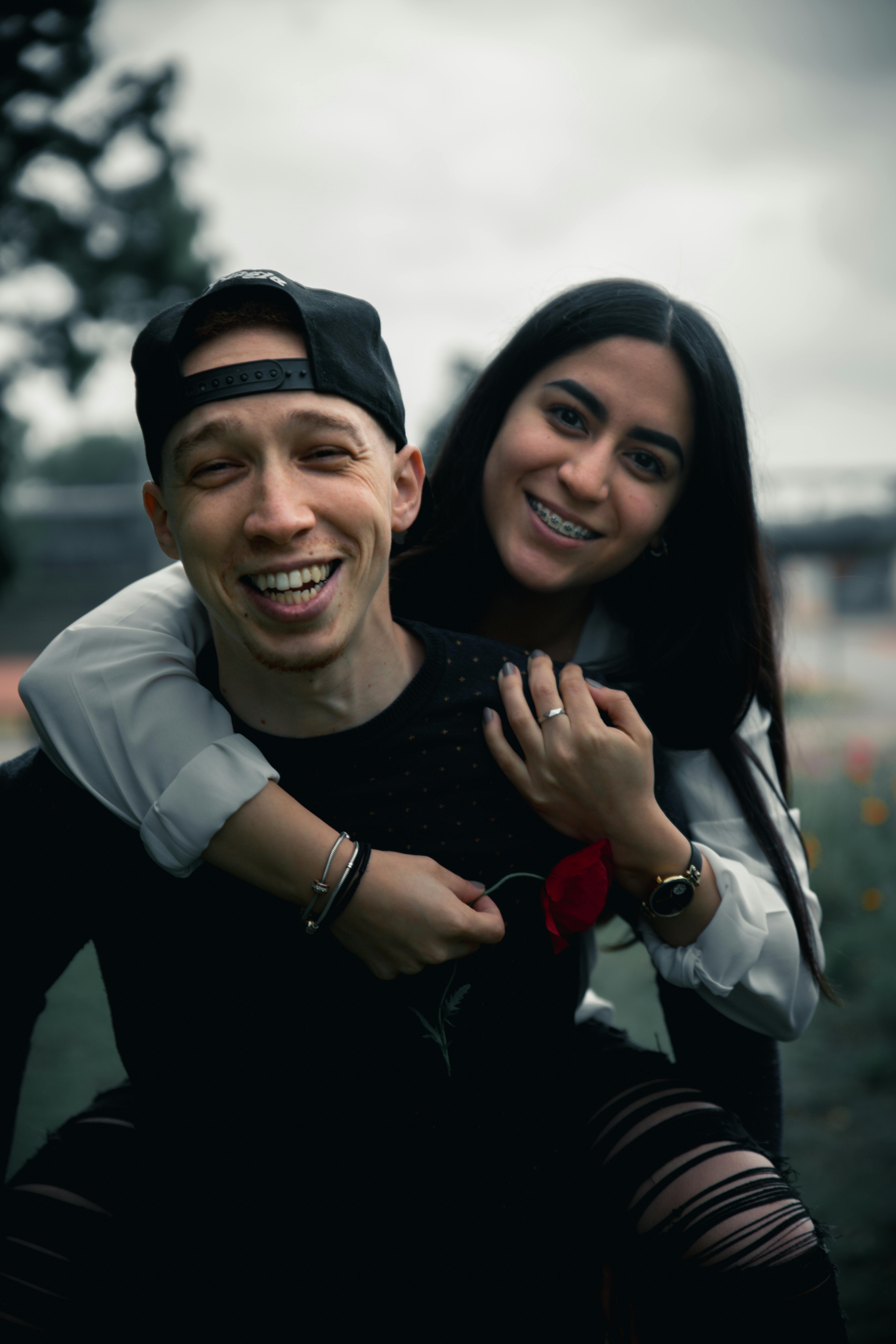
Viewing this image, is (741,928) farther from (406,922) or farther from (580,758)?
(406,922)

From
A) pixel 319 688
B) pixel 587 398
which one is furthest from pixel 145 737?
pixel 587 398

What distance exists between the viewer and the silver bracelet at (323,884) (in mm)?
1592

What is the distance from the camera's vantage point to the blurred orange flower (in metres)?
4.32

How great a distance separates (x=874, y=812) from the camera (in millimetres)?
4355

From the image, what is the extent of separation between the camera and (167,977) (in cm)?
178

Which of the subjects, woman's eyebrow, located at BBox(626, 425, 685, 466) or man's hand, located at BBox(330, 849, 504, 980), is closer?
man's hand, located at BBox(330, 849, 504, 980)

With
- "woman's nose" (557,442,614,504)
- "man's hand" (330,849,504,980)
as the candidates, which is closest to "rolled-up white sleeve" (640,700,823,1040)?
"man's hand" (330,849,504,980)

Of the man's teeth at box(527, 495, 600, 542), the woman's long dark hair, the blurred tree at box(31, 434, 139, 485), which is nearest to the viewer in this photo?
the woman's long dark hair

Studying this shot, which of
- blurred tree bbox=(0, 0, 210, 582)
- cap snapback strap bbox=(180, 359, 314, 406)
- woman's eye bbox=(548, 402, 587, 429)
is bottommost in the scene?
cap snapback strap bbox=(180, 359, 314, 406)

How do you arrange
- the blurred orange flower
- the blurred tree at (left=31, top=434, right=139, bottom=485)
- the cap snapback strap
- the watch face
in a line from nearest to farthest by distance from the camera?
the cap snapback strap, the watch face, the blurred orange flower, the blurred tree at (left=31, top=434, right=139, bottom=485)

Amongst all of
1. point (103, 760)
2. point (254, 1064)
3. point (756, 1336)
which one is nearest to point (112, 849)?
point (103, 760)

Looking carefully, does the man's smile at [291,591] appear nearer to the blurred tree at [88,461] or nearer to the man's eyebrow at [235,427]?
the man's eyebrow at [235,427]

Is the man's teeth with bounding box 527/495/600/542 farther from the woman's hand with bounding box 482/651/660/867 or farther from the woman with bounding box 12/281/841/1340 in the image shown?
the woman's hand with bounding box 482/651/660/867

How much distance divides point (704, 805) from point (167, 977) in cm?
110
